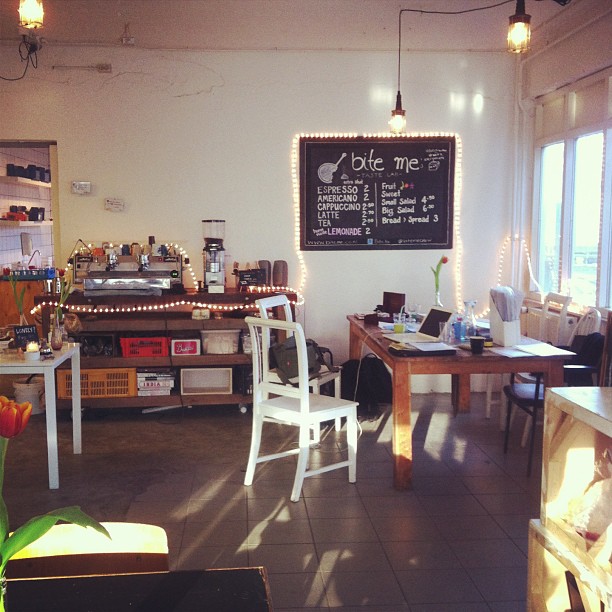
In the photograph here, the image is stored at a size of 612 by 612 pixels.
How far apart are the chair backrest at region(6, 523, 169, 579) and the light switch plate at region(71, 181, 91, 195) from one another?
451cm

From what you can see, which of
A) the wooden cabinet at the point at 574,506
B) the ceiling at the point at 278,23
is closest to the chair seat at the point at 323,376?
the ceiling at the point at 278,23

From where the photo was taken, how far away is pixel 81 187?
5.91 metres

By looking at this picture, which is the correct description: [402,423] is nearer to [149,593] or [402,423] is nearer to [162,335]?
[162,335]

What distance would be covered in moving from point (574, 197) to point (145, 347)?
11.5 ft

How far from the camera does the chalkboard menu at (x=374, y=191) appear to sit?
6098 millimetres

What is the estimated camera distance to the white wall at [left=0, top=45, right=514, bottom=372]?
232 inches

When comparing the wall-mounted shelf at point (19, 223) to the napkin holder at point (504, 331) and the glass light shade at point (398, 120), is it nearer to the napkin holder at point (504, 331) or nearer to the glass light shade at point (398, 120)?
the glass light shade at point (398, 120)

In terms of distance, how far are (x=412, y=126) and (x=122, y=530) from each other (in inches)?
197

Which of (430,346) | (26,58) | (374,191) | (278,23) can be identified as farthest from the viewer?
(374,191)

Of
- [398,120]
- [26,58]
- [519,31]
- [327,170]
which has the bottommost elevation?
[327,170]

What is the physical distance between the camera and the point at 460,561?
321cm

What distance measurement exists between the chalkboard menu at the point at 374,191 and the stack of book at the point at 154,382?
160cm

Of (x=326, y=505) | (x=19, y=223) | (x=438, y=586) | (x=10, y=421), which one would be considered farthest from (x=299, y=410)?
(x=19, y=223)

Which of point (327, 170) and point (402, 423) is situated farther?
point (327, 170)
